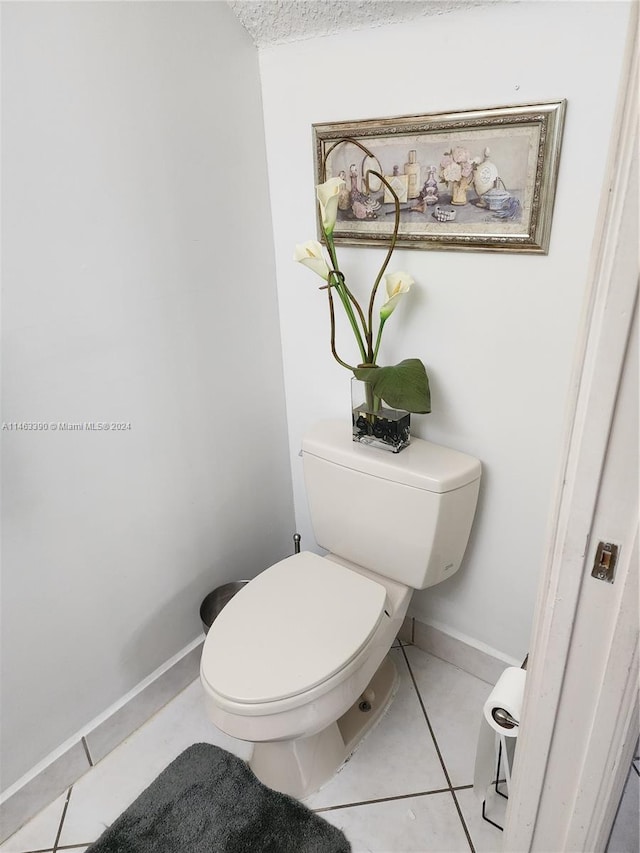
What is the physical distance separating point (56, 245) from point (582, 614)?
1.10 meters

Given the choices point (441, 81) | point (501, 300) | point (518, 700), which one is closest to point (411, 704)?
point (518, 700)

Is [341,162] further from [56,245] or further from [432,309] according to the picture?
[56,245]

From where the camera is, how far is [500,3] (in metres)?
1.00

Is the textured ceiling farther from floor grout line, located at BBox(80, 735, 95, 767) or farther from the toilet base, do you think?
floor grout line, located at BBox(80, 735, 95, 767)

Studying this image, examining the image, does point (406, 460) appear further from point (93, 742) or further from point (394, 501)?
point (93, 742)

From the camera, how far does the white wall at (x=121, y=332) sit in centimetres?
105

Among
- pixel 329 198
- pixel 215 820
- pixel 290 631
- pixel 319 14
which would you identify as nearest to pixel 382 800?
pixel 215 820

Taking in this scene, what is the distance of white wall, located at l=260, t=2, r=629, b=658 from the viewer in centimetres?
99

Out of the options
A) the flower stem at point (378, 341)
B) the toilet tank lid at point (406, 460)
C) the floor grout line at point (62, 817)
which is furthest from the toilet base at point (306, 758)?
the flower stem at point (378, 341)

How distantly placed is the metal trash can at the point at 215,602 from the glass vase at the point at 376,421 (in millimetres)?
583

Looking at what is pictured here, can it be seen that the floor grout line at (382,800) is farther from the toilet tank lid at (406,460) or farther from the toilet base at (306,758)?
the toilet tank lid at (406,460)

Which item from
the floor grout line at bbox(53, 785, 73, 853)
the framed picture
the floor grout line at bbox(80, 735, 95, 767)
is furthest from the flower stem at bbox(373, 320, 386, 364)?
the floor grout line at bbox(53, 785, 73, 853)

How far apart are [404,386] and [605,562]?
0.63m

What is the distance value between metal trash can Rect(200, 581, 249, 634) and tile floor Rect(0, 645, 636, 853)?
8.1 inches
